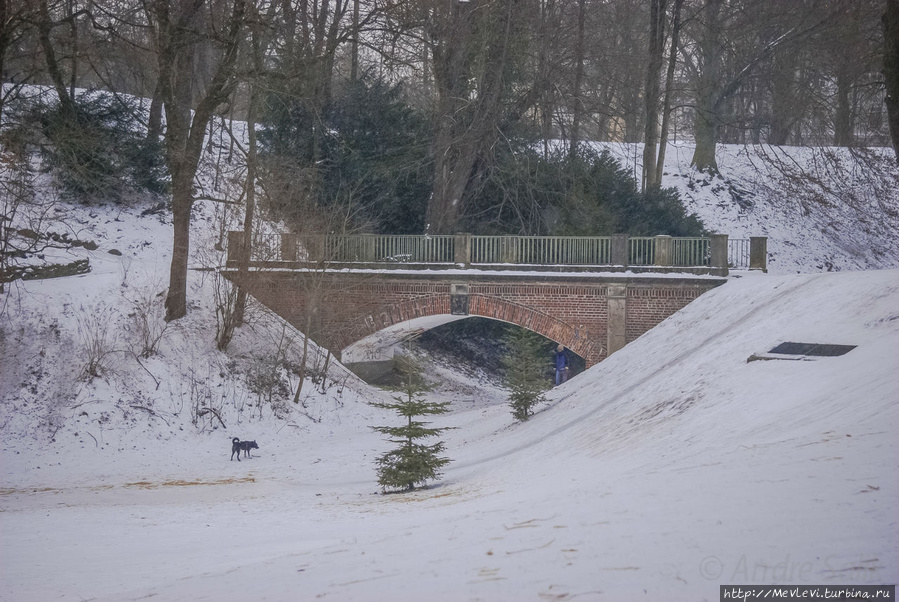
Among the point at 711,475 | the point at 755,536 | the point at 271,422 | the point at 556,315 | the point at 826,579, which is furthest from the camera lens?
the point at 556,315

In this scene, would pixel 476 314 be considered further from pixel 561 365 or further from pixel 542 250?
pixel 561 365

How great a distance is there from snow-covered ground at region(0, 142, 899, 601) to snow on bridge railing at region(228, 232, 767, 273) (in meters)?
1.31

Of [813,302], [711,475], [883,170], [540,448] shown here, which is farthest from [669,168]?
[711,475]

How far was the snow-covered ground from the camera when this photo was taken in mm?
4539

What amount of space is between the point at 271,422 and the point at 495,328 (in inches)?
501

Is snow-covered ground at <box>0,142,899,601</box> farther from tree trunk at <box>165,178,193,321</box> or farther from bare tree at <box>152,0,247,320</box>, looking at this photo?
bare tree at <box>152,0,247,320</box>

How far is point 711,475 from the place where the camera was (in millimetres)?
5703

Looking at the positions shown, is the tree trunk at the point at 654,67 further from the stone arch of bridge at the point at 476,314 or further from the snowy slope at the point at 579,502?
the snowy slope at the point at 579,502

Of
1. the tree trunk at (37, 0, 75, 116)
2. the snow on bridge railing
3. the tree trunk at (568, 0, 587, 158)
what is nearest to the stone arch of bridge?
the snow on bridge railing

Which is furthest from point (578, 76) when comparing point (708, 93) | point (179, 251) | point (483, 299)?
point (179, 251)

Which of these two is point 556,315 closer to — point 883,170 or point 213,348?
point 213,348

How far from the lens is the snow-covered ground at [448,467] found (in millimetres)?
4539

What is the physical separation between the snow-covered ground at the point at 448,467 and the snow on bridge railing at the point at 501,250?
4.28ft

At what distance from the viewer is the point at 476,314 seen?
19109mm
